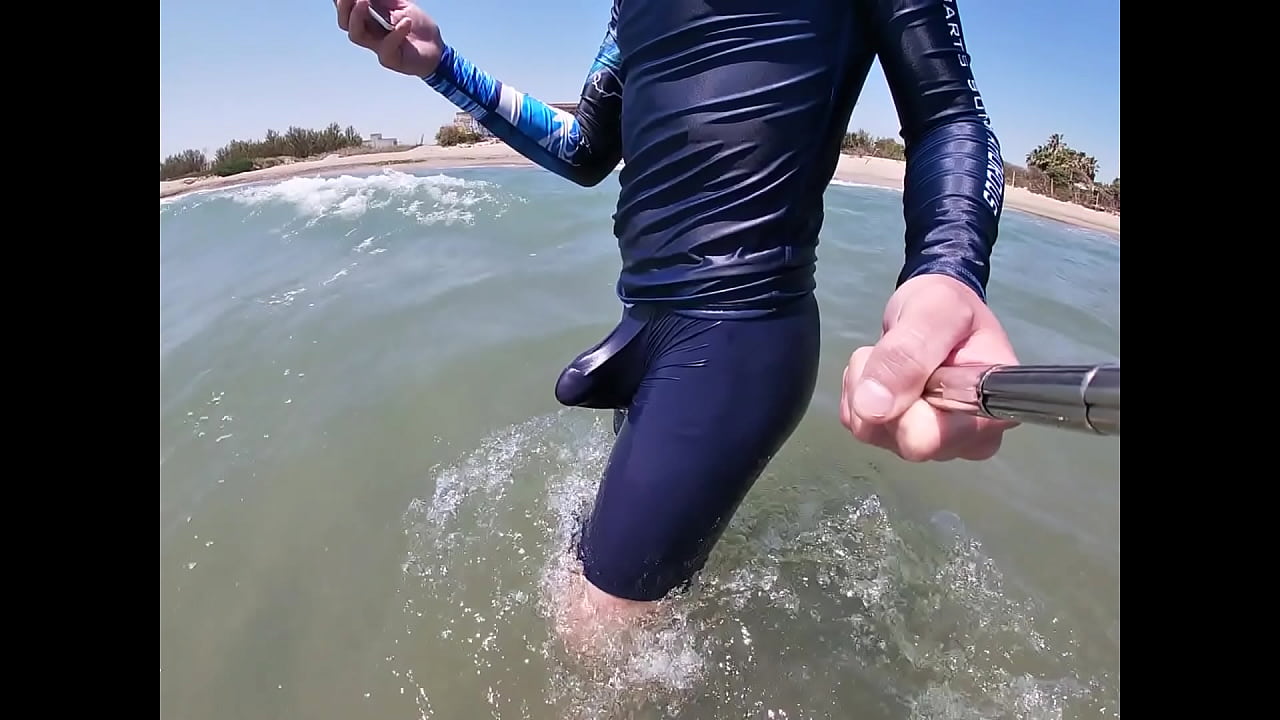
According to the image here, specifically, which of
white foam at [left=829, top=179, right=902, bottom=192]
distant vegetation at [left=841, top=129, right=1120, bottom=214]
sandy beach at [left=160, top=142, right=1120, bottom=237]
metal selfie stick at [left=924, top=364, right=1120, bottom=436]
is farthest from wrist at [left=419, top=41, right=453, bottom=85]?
distant vegetation at [left=841, top=129, right=1120, bottom=214]

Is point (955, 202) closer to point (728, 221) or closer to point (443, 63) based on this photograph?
point (728, 221)

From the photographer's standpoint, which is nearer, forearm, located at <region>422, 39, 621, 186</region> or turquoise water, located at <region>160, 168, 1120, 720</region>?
forearm, located at <region>422, 39, 621, 186</region>

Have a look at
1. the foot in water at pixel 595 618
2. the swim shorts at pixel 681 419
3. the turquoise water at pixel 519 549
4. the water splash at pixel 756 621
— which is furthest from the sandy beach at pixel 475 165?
the swim shorts at pixel 681 419

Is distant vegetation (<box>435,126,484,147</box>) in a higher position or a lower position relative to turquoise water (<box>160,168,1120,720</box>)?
higher

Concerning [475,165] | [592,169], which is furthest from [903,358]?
[475,165]

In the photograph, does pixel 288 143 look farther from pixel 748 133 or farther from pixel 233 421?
pixel 748 133

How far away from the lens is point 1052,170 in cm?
2153

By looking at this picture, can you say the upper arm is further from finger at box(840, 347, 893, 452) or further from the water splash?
the water splash

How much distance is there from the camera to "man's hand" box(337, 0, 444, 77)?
1167 millimetres

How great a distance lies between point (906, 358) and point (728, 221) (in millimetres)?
417

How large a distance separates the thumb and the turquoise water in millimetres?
885
